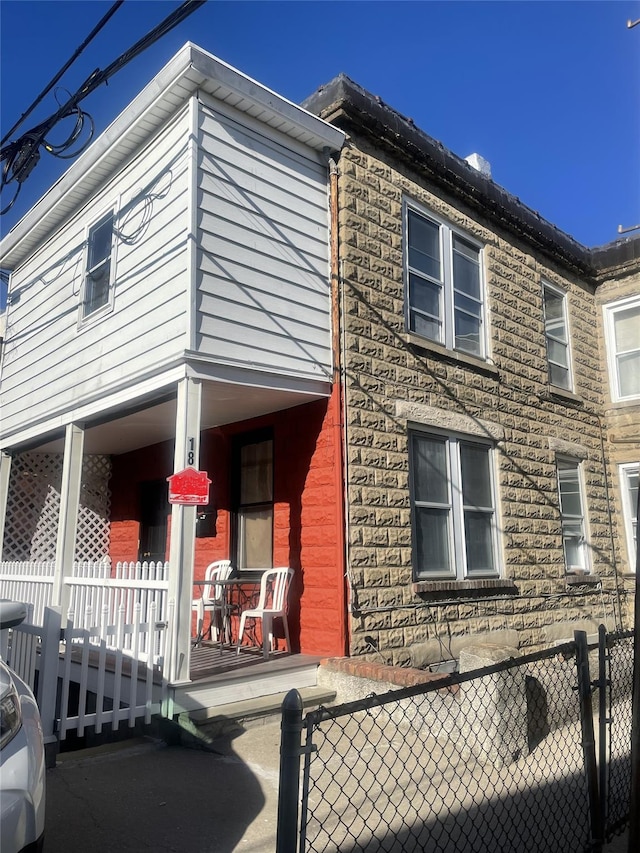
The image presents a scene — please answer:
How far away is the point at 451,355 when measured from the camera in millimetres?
8625

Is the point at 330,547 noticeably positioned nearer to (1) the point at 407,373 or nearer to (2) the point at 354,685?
(2) the point at 354,685

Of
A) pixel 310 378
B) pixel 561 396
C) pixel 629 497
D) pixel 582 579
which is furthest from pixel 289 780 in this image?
pixel 629 497

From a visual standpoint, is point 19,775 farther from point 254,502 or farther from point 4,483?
point 4,483

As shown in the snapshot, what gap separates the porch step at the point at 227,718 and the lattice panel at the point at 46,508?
18.9 feet

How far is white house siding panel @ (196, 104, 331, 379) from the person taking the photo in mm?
6496

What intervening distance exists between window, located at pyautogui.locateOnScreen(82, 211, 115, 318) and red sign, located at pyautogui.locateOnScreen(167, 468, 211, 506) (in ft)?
10.8

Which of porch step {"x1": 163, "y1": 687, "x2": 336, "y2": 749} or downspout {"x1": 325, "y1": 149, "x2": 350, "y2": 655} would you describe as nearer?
porch step {"x1": 163, "y1": 687, "x2": 336, "y2": 749}

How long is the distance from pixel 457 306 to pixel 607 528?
4.82 meters

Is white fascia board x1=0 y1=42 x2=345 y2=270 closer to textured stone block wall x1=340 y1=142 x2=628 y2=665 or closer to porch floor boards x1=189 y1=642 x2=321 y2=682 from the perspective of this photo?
textured stone block wall x1=340 y1=142 x2=628 y2=665

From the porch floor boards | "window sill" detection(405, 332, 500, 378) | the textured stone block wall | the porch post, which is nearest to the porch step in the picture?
the porch floor boards

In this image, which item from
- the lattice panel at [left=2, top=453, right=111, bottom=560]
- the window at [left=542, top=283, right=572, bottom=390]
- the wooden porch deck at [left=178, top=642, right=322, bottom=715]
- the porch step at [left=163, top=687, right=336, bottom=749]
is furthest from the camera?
the window at [left=542, top=283, right=572, bottom=390]

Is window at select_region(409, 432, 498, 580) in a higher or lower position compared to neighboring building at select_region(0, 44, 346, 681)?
lower

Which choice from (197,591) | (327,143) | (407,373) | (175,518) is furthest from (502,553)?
(327,143)

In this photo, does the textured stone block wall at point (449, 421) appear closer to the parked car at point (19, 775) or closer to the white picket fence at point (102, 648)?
the white picket fence at point (102, 648)
